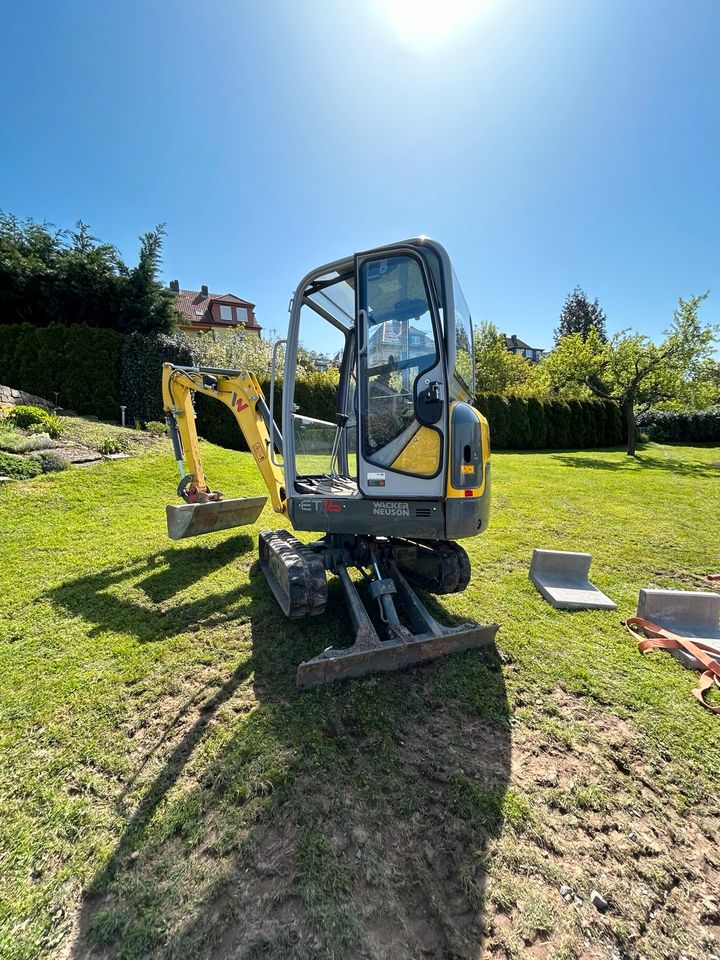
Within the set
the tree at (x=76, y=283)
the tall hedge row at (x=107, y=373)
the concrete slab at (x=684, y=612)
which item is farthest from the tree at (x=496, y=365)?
the concrete slab at (x=684, y=612)

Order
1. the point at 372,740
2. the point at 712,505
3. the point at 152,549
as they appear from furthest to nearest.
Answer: the point at 712,505, the point at 152,549, the point at 372,740

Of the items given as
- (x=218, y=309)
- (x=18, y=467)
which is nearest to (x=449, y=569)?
(x=18, y=467)

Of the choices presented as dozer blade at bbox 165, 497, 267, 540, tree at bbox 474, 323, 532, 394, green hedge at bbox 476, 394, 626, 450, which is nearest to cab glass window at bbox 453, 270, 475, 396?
dozer blade at bbox 165, 497, 267, 540

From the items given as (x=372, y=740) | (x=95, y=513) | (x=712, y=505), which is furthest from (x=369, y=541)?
(x=712, y=505)

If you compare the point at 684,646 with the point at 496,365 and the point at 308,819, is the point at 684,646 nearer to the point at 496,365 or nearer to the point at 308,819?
the point at 308,819

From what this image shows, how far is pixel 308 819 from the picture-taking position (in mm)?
1930

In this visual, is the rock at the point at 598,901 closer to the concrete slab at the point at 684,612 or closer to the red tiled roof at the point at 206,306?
the concrete slab at the point at 684,612

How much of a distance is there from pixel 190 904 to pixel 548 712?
2.14 metres

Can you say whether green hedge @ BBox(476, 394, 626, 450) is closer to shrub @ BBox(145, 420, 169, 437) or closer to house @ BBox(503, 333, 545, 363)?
shrub @ BBox(145, 420, 169, 437)

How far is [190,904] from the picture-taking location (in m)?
1.58

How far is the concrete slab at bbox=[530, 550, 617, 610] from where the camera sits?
170 inches

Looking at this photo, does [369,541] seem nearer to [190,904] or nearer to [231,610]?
[231,610]

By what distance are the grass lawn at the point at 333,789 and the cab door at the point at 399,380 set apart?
1387 millimetres

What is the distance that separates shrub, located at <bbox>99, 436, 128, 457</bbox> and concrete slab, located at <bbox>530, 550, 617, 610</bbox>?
318 inches
